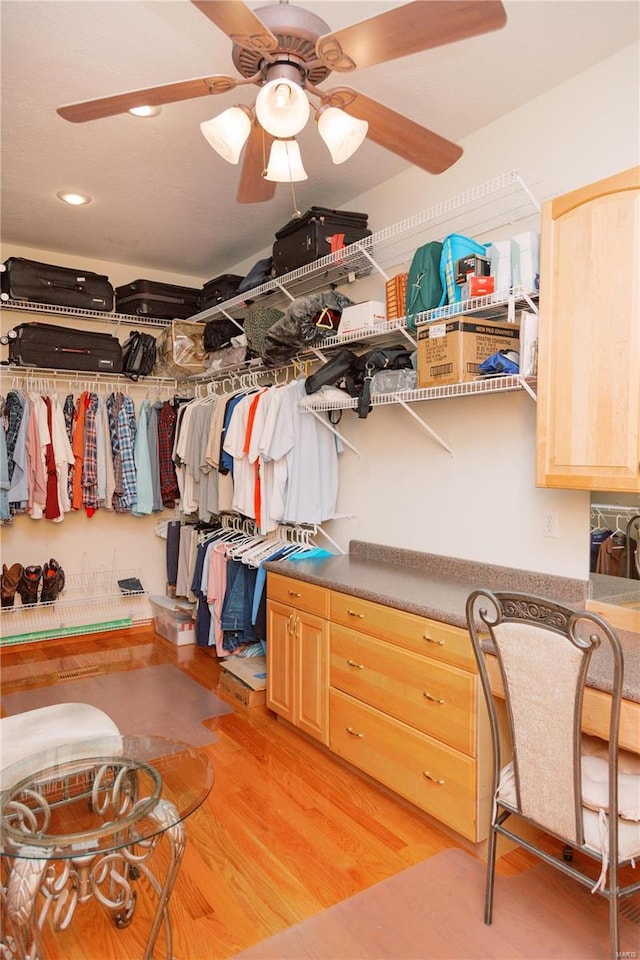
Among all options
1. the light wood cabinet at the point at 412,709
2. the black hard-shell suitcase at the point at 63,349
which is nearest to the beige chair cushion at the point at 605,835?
the light wood cabinet at the point at 412,709

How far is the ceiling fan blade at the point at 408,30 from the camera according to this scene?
133 cm

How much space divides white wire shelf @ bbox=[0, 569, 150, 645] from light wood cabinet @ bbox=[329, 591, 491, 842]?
2847 millimetres

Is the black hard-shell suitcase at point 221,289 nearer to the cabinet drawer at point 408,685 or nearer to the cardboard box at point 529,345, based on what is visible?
the cardboard box at point 529,345

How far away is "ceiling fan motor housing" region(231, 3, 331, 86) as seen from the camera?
155 cm

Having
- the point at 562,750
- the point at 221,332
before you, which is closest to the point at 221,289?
the point at 221,332

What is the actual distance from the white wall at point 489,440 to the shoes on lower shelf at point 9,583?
7.98 ft

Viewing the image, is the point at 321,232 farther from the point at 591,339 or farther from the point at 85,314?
the point at 85,314

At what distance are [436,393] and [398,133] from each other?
105cm

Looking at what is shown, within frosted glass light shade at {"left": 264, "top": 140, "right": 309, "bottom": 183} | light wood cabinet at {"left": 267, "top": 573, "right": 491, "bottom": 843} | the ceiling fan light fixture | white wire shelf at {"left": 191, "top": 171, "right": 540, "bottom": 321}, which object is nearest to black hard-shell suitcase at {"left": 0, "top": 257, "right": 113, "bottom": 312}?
white wire shelf at {"left": 191, "top": 171, "right": 540, "bottom": 321}

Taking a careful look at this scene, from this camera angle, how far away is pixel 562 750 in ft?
5.37

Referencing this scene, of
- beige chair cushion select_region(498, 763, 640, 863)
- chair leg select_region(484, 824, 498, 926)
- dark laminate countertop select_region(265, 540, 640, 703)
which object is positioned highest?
dark laminate countertop select_region(265, 540, 640, 703)

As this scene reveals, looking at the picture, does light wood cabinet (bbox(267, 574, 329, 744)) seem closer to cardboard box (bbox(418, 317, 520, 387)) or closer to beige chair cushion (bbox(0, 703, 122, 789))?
beige chair cushion (bbox(0, 703, 122, 789))

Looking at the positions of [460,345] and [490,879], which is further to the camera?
[460,345]

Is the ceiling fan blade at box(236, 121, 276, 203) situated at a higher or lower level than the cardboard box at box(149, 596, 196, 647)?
higher
